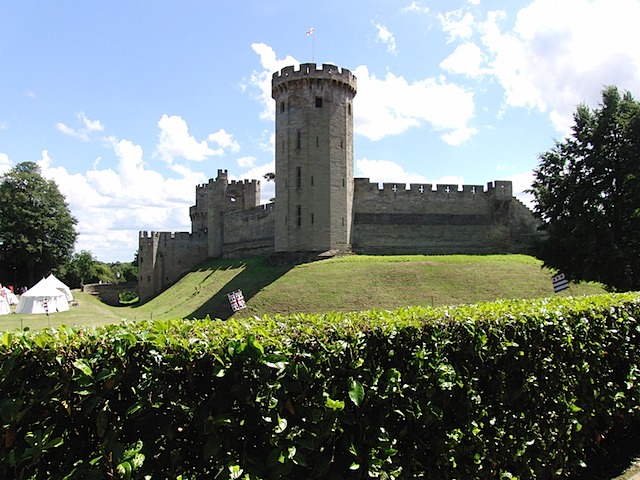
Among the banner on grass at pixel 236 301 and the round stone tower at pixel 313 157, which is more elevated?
the round stone tower at pixel 313 157

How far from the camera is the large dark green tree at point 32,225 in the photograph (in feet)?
182

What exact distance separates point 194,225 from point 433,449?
6088 cm

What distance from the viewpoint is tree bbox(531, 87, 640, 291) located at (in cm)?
1980

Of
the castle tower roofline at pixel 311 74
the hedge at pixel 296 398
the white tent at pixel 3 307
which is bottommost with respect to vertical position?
the white tent at pixel 3 307

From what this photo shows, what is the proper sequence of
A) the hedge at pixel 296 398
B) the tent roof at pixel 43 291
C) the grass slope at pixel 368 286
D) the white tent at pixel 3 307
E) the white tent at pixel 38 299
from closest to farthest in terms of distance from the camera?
1. the hedge at pixel 296 398
2. the grass slope at pixel 368 286
3. the tent roof at pixel 43 291
4. the white tent at pixel 38 299
5. the white tent at pixel 3 307

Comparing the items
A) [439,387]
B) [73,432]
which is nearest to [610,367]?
[439,387]

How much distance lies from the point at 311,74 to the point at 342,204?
10.2 metres

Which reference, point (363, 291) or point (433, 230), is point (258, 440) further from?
point (433, 230)

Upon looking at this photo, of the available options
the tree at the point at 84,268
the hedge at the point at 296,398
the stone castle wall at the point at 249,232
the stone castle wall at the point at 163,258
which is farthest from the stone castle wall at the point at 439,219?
the tree at the point at 84,268

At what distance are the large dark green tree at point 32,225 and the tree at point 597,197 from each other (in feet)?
180

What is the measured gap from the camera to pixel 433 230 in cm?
4147

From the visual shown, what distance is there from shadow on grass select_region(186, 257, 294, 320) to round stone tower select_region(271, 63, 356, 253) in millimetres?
2654

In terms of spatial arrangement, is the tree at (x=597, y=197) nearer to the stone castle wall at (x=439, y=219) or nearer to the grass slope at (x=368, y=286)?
the grass slope at (x=368, y=286)

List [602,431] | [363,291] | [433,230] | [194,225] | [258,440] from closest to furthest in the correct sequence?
[258,440] → [602,431] → [363,291] → [433,230] → [194,225]
